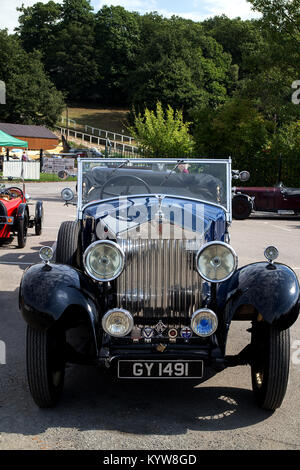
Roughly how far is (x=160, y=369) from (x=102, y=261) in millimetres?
911

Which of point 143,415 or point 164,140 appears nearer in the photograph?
point 143,415

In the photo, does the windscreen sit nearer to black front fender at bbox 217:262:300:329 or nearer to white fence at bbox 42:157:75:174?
black front fender at bbox 217:262:300:329

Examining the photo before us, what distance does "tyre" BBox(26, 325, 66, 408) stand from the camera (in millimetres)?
4090

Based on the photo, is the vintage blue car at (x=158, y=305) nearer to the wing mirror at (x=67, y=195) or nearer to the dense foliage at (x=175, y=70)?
the wing mirror at (x=67, y=195)

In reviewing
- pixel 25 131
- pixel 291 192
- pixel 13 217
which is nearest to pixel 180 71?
pixel 25 131

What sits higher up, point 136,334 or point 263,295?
point 263,295

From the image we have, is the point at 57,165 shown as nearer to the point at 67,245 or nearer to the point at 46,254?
the point at 67,245

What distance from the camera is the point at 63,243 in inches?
275

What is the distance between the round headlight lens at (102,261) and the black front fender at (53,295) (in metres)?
0.19

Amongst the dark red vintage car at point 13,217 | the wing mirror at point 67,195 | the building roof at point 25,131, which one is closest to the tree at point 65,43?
the building roof at point 25,131

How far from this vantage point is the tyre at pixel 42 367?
4090 millimetres

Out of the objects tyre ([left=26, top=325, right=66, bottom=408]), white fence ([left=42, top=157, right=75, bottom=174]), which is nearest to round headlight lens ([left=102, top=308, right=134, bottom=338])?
tyre ([left=26, top=325, right=66, bottom=408])

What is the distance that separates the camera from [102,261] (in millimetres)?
4355
